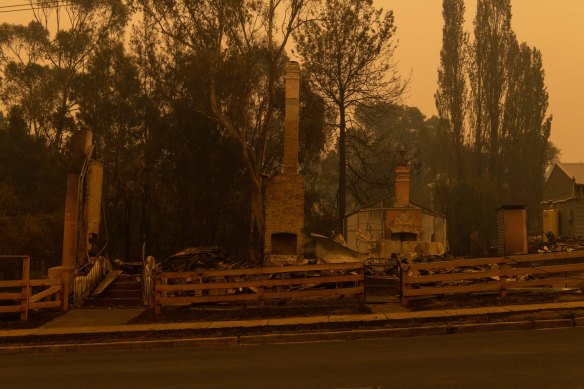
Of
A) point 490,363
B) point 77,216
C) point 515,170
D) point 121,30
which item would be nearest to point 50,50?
point 121,30

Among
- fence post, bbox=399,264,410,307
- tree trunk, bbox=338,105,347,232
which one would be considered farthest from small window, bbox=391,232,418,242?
fence post, bbox=399,264,410,307

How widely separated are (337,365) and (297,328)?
12.6 ft

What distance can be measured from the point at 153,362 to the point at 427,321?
5615 mm

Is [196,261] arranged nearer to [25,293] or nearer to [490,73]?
[25,293]

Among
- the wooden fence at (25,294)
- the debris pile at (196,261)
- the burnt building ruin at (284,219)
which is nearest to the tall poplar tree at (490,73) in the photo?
the burnt building ruin at (284,219)

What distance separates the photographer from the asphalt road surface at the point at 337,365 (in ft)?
25.5

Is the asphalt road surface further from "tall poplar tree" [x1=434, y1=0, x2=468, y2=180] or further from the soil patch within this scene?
"tall poplar tree" [x1=434, y1=0, x2=468, y2=180]

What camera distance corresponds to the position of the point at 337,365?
912 centimetres

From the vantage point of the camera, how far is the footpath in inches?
477

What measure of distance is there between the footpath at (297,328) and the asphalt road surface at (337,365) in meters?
0.46

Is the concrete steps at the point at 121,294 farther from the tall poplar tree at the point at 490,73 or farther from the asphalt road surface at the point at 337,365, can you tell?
the tall poplar tree at the point at 490,73

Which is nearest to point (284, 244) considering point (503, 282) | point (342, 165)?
point (503, 282)

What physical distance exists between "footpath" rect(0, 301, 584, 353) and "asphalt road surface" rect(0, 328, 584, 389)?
1.51ft

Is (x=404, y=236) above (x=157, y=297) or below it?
above
